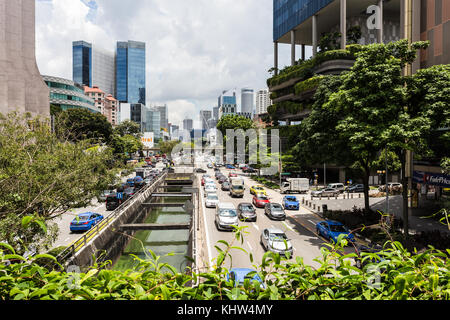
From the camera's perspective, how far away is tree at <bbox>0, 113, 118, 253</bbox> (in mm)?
10508

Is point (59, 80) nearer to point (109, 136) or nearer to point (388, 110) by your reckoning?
point (109, 136)

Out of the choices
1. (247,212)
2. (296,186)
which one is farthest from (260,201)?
(296,186)

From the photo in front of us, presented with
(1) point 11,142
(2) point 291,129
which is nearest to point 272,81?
(2) point 291,129

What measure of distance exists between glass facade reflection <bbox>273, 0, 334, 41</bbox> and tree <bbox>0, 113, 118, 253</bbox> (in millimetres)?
51584

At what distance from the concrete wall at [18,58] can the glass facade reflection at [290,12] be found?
153 ft

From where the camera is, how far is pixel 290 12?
63.8 meters

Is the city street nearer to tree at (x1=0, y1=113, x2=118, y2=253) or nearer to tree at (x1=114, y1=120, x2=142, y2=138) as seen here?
tree at (x1=0, y1=113, x2=118, y2=253)

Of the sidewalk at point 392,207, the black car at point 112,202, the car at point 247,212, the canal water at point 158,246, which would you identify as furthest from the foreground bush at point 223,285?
the black car at point 112,202

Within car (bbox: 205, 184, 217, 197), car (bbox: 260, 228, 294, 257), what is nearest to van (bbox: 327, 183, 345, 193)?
car (bbox: 205, 184, 217, 197)

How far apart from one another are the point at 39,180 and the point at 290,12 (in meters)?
64.6

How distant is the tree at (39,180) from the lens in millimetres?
10508

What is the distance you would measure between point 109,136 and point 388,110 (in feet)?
218

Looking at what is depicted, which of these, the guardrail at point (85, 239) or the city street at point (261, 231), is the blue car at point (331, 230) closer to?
the city street at point (261, 231)

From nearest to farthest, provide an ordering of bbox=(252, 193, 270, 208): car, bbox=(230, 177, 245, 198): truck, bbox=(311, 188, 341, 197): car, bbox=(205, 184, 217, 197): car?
bbox=(252, 193, 270, 208): car, bbox=(205, 184, 217, 197): car, bbox=(230, 177, 245, 198): truck, bbox=(311, 188, 341, 197): car
